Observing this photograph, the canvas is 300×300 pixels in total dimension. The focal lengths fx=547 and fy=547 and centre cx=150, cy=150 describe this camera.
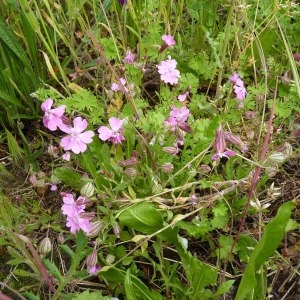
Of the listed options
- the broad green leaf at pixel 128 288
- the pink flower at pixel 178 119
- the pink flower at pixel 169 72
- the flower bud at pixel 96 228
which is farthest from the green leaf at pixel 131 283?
the pink flower at pixel 169 72

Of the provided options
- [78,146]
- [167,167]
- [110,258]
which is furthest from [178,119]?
[110,258]

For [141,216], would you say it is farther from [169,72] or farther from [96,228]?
[169,72]

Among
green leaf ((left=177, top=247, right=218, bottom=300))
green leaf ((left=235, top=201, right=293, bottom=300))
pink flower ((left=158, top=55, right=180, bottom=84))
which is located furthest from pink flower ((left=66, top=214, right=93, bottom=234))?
pink flower ((left=158, top=55, right=180, bottom=84))

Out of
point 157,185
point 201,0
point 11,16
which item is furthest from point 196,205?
point 11,16

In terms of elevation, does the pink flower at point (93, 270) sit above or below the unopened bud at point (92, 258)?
below

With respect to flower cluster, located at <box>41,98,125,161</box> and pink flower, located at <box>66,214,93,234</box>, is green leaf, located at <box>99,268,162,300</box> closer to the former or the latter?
pink flower, located at <box>66,214,93,234</box>

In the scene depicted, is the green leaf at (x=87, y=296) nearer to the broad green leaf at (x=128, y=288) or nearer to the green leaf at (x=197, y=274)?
the broad green leaf at (x=128, y=288)

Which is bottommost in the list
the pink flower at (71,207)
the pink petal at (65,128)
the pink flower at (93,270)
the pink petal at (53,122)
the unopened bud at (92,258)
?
the pink flower at (93,270)

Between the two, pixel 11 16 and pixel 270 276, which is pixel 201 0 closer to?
pixel 11 16
